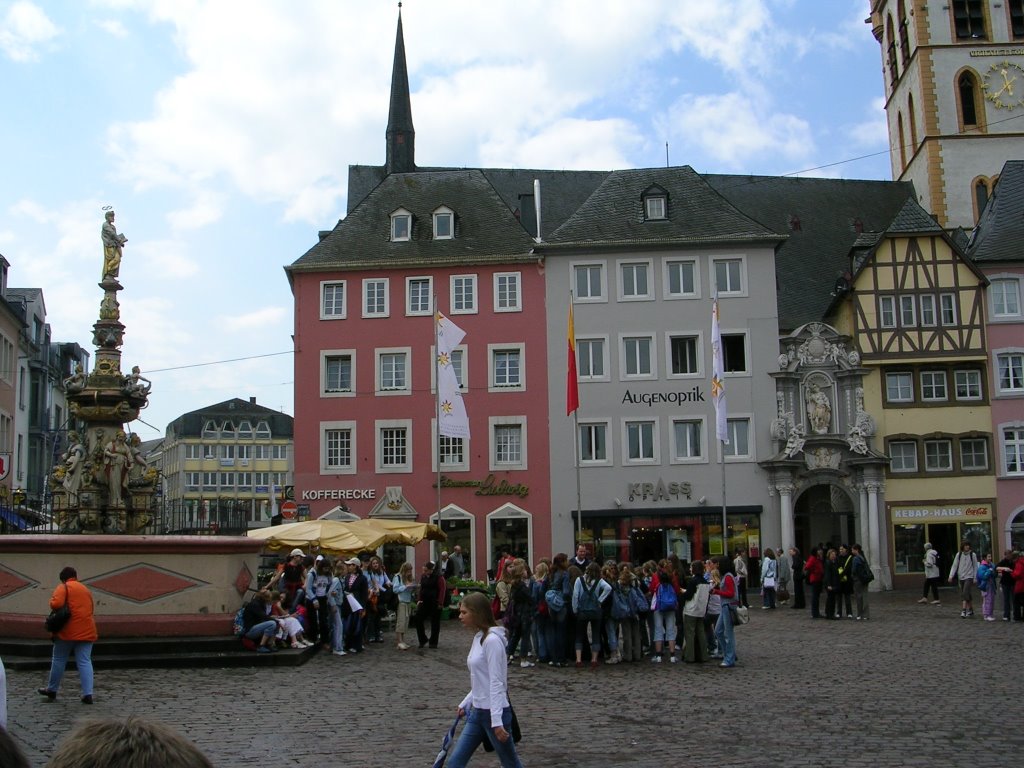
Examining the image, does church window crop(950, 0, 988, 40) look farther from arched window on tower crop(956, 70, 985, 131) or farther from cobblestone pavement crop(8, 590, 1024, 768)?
cobblestone pavement crop(8, 590, 1024, 768)

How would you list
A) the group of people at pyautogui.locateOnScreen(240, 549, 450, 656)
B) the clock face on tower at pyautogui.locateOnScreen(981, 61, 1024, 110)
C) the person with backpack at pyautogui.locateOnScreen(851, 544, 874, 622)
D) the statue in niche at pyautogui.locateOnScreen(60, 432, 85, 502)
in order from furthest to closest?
the clock face on tower at pyautogui.locateOnScreen(981, 61, 1024, 110) → the person with backpack at pyautogui.locateOnScreen(851, 544, 874, 622) → the statue in niche at pyautogui.locateOnScreen(60, 432, 85, 502) → the group of people at pyautogui.locateOnScreen(240, 549, 450, 656)

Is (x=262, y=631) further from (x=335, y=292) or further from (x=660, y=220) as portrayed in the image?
(x=660, y=220)

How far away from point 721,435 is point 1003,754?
76.0 ft

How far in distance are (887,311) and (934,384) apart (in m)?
3.08

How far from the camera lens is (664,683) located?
50.2 feet

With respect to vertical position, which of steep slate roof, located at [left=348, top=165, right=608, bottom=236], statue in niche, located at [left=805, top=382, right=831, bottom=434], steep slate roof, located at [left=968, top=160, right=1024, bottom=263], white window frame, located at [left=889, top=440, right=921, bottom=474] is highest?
steep slate roof, located at [left=348, top=165, right=608, bottom=236]

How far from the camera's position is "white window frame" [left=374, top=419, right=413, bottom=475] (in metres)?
42.5

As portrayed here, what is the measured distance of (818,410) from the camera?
41.8 meters

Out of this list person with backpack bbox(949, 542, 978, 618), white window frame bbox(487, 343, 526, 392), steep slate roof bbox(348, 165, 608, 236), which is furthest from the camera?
steep slate roof bbox(348, 165, 608, 236)

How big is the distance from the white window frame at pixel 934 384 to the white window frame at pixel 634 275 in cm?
1011

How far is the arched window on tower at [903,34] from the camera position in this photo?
58781mm

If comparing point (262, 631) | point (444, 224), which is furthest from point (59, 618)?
point (444, 224)

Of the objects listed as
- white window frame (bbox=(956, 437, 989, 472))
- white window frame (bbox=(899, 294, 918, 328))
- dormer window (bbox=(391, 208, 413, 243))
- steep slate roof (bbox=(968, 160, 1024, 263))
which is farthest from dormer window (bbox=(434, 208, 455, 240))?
white window frame (bbox=(956, 437, 989, 472))

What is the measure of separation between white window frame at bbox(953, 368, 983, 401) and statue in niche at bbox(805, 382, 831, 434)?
4539mm
